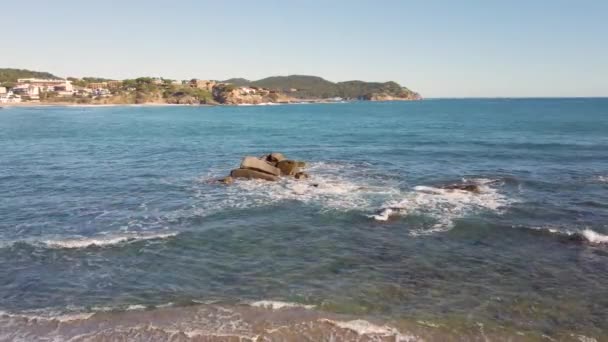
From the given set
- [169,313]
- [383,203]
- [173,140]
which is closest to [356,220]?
[383,203]

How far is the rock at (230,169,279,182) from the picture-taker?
38.5 meters

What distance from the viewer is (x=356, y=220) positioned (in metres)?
26.5

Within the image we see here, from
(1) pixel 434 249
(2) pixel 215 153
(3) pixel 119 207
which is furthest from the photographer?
(2) pixel 215 153

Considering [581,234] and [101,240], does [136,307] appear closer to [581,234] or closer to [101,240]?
[101,240]

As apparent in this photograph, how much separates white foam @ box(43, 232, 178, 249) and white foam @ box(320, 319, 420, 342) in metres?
12.3

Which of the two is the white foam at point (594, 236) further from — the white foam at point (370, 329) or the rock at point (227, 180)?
the rock at point (227, 180)

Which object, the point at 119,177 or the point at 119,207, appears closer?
the point at 119,207

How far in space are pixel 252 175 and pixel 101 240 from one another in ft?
56.0

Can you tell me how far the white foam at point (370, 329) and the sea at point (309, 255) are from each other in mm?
62

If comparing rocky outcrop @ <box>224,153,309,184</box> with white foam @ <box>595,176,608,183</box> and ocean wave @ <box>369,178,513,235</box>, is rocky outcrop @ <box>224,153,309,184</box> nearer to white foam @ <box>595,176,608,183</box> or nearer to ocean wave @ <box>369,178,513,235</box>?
ocean wave @ <box>369,178,513,235</box>

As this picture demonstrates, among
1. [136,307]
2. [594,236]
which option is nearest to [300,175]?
[594,236]

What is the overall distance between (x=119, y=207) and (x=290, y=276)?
640 inches

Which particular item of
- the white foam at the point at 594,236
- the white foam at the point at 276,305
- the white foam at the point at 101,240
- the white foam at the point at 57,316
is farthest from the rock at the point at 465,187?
the white foam at the point at 57,316

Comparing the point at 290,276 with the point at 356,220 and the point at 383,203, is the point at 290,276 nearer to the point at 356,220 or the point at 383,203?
the point at 356,220
